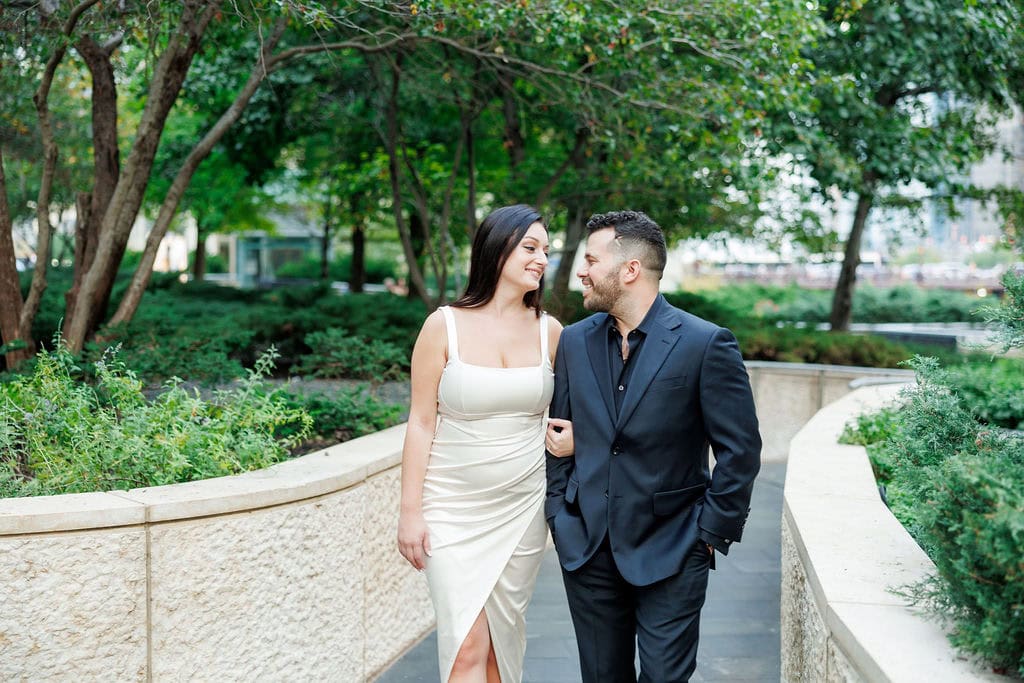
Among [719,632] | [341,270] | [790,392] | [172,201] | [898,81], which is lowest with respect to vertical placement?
[719,632]

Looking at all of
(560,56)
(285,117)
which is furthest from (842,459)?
(285,117)

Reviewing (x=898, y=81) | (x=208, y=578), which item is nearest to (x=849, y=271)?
(x=898, y=81)

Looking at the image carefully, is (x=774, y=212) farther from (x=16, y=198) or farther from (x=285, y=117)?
(x=16, y=198)

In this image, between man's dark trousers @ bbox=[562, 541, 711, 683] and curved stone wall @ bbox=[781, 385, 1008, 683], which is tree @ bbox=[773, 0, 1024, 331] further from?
man's dark trousers @ bbox=[562, 541, 711, 683]

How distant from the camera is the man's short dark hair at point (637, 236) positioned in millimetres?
3514

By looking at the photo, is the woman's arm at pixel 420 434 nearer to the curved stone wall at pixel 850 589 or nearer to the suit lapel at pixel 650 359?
the suit lapel at pixel 650 359

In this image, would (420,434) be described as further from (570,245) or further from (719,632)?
(570,245)

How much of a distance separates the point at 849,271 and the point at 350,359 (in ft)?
32.8

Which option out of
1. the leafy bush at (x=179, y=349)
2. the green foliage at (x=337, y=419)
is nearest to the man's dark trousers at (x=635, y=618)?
the green foliage at (x=337, y=419)

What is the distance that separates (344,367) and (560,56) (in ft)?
11.0

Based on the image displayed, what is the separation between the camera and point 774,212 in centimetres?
1600

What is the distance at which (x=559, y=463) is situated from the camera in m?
3.69

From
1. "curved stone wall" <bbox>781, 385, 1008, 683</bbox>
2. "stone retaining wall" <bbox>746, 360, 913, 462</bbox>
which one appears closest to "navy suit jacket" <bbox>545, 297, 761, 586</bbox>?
"curved stone wall" <bbox>781, 385, 1008, 683</bbox>

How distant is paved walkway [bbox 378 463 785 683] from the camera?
5.24 meters
